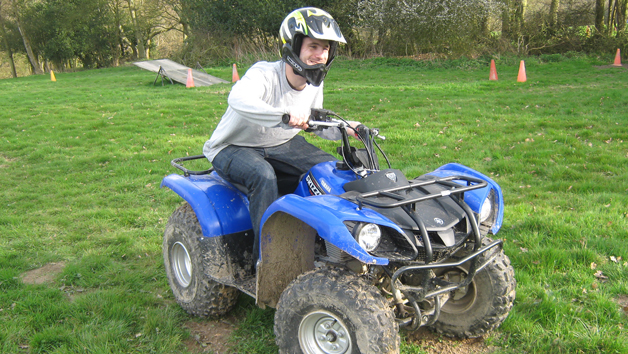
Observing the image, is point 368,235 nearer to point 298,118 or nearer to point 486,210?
point 298,118

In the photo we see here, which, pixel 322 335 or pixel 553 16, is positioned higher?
pixel 553 16

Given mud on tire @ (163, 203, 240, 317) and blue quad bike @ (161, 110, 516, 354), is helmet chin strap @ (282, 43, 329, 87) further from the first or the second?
mud on tire @ (163, 203, 240, 317)

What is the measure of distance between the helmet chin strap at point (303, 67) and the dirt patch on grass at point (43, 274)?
3.09 metres

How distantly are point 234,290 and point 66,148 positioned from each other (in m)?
7.39

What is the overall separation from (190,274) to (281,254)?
1232mm

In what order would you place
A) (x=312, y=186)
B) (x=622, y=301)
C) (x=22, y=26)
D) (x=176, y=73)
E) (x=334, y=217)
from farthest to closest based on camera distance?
(x=22, y=26), (x=176, y=73), (x=622, y=301), (x=312, y=186), (x=334, y=217)

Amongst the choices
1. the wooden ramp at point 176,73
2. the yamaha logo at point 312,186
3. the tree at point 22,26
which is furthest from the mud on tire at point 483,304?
the tree at point 22,26

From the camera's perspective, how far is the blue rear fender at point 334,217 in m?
2.41

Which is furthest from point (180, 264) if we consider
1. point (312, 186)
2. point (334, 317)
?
point (334, 317)

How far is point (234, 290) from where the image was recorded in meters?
3.70

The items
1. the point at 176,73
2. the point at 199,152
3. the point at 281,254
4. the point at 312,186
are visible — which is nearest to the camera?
the point at 281,254

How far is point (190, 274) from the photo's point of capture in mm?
3975

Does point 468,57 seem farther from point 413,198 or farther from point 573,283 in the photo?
point 413,198

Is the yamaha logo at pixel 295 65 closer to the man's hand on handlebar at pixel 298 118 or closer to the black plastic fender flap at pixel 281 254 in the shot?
the man's hand on handlebar at pixel 298 118
